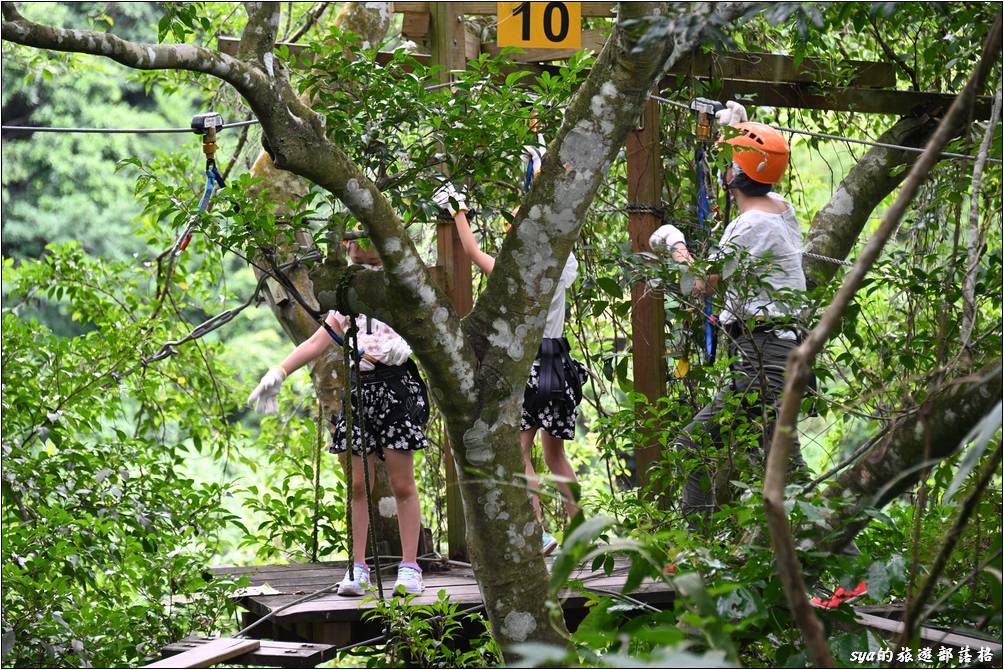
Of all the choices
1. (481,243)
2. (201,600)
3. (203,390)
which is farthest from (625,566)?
(203,390)

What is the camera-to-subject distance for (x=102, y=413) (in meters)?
4.54

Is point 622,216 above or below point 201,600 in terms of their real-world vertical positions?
above

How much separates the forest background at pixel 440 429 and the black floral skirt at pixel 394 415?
1.88ft

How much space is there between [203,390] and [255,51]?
3.35 meters

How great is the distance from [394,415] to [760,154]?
1.37m

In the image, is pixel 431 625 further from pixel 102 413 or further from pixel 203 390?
pixel 203 390

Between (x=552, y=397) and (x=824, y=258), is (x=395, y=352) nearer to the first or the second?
(x=552, y=397)

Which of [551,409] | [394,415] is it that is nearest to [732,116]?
[551,409]

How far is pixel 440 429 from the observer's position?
4867 millimetres

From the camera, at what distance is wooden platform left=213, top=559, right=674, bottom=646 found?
3.30 metres

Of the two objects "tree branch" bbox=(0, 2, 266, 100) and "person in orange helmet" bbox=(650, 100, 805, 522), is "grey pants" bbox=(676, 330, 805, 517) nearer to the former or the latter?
"person in orange helmet" bbox=(650, 100, 805, 522)

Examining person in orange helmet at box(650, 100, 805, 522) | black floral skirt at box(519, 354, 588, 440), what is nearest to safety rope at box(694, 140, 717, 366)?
person in orange helmet at box(650, 100, 805, 522)

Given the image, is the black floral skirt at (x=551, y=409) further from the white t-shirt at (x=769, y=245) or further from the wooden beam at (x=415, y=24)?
the wooden beam at (x=415, y=24)

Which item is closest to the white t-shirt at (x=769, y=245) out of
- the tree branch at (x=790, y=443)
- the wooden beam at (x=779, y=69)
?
the wooden beam at (x=779, y=69)
